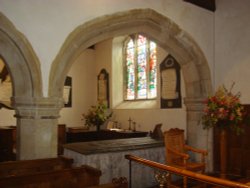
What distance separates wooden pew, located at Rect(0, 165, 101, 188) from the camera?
8.30ft

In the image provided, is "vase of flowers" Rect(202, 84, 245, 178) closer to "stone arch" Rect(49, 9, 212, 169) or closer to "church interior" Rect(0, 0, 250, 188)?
"church interior" Rect(0, 0, 250, 188)

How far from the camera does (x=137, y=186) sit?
4508 millimetres

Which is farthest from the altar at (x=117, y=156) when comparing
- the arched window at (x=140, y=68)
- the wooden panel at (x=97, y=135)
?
the arched window at (x=140, y=68)

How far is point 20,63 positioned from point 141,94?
16.6 feet

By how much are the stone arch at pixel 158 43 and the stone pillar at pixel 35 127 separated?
8.4 inches

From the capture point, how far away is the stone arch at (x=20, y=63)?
354 cm

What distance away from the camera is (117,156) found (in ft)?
14.3

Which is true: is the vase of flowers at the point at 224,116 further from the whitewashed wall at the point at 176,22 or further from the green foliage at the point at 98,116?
the green foliage at the point at 98,116

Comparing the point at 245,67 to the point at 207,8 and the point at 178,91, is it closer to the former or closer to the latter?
the point at 207,8

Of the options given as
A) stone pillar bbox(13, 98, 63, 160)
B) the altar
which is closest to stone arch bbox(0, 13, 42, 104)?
stone pillar bbox(13, 98, 63, 160)

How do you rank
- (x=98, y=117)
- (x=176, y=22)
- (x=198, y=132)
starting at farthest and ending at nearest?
(x=98, y=117) → (x=198, y=132) → (x=176, y=22)

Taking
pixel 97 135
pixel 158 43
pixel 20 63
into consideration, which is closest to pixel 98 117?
pixel 97 135

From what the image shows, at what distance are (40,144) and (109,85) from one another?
18.3 ft

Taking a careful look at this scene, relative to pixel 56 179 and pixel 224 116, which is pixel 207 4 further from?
pixel 56 179
